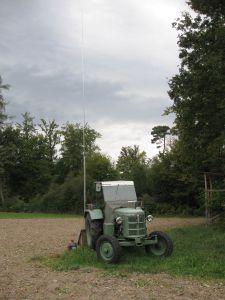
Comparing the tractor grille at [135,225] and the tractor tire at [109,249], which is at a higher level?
the tractor grille at [135,225]

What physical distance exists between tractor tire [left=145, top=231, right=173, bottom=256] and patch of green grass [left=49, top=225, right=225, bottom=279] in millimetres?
200

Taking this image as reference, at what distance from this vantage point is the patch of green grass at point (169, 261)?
37.7 feet

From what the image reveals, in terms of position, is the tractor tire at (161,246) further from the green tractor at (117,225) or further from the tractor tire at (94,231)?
the tractor tire at (94,231)

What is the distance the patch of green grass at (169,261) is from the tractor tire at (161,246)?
0.20 m

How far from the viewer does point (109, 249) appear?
13.0 m

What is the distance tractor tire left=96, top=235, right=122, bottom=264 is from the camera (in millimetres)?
12672

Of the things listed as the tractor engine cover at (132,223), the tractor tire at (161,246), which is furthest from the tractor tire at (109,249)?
the tractor tire at (161,246)

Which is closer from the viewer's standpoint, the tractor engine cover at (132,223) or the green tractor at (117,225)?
the green tractor at (117,225)

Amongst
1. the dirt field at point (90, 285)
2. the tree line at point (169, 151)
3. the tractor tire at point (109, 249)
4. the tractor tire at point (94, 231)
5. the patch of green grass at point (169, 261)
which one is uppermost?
the tree line at point (169, 151)

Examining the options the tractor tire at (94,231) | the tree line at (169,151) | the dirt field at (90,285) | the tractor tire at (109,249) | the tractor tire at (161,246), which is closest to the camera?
the dirt field at (90,285)

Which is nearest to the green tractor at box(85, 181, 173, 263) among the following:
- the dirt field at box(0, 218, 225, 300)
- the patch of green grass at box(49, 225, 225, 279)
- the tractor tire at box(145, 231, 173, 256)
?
the tractor tire at box(145, 231, 173, 256)

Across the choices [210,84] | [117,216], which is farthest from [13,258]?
[210,84]

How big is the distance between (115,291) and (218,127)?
1344cm

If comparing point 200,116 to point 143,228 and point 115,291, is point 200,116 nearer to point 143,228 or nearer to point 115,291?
point 143,228
